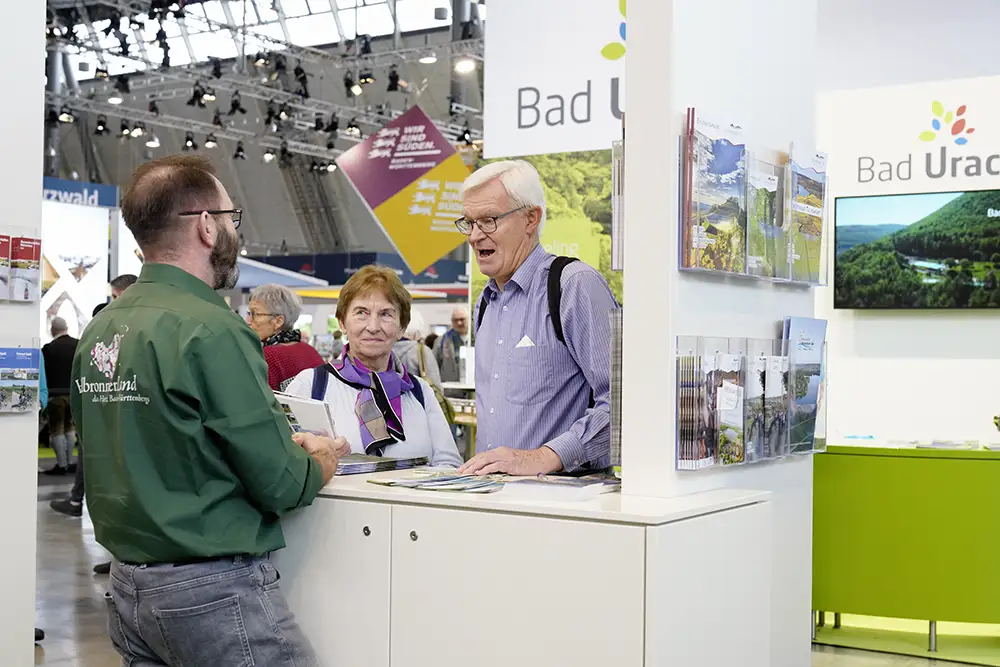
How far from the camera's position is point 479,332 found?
3158 mm

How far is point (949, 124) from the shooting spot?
612 cm

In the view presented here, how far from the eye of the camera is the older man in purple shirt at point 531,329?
281 cm

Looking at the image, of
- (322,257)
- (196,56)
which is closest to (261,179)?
(322,257)

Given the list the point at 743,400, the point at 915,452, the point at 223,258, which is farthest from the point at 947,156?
the point at 223,258

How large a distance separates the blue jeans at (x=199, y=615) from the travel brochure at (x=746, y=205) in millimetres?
1106

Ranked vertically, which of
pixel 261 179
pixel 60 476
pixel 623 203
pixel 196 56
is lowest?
pixel 60 476

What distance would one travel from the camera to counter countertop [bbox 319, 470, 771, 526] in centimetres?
205

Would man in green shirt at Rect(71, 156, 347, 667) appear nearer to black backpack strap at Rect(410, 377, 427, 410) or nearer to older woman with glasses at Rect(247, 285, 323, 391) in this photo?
black backpack strap at Rect(410, 377, 427, 410)

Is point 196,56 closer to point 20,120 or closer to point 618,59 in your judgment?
point 618,59

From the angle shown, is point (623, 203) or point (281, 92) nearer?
point (623, 203)

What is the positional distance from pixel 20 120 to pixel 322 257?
69.2 ft

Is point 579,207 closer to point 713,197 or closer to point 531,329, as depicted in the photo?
point 531,329

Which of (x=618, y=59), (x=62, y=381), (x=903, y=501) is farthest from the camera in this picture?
(x=62, y=381)

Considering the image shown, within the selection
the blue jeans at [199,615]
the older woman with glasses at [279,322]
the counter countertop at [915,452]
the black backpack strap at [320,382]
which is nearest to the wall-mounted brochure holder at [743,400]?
the blue jeans at [199,615]
